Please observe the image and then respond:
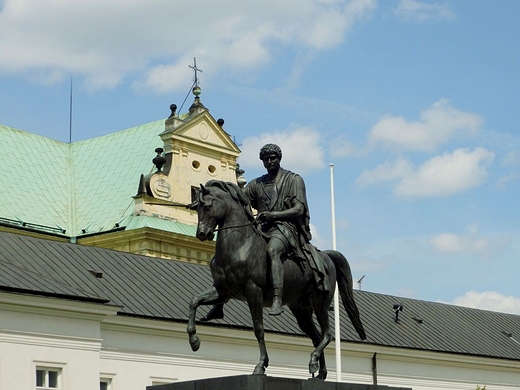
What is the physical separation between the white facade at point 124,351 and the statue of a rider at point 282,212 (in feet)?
75.4

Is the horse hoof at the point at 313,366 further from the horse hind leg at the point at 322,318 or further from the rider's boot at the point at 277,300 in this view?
the rider's boot at the point at 277,300

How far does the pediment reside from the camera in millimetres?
76688

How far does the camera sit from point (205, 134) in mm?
77625

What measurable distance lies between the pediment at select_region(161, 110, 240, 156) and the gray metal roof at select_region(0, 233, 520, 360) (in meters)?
15.2

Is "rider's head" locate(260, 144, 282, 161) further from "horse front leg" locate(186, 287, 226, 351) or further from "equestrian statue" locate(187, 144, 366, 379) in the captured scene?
"horse front leg" locate(186, 287, 226, 351)

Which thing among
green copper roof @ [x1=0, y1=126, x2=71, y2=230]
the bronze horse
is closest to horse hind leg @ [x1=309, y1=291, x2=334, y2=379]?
the bronze horse

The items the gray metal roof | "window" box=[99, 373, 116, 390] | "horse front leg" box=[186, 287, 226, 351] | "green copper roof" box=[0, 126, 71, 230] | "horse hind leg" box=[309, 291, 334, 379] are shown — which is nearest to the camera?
"horse front leg" box=[186, 287, 226, 351]

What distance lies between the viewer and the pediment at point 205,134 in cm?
7669

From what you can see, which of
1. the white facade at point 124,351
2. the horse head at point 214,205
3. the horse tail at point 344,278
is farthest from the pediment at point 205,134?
the horse head at point 214,205

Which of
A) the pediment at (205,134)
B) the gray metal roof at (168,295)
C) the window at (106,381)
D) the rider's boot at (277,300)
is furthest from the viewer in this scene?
the pediment at (205,134)

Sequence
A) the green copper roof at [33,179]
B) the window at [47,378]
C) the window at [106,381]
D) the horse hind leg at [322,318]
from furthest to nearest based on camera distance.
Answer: the green copper roof at [33,179] < the window at [106,381] < the window at [47,378] < the horse hind leg at [322,318]

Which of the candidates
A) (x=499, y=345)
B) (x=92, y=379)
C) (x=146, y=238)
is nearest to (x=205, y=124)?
(x=146, y=238)

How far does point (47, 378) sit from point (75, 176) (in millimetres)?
36593

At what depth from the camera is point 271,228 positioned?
21.6m
